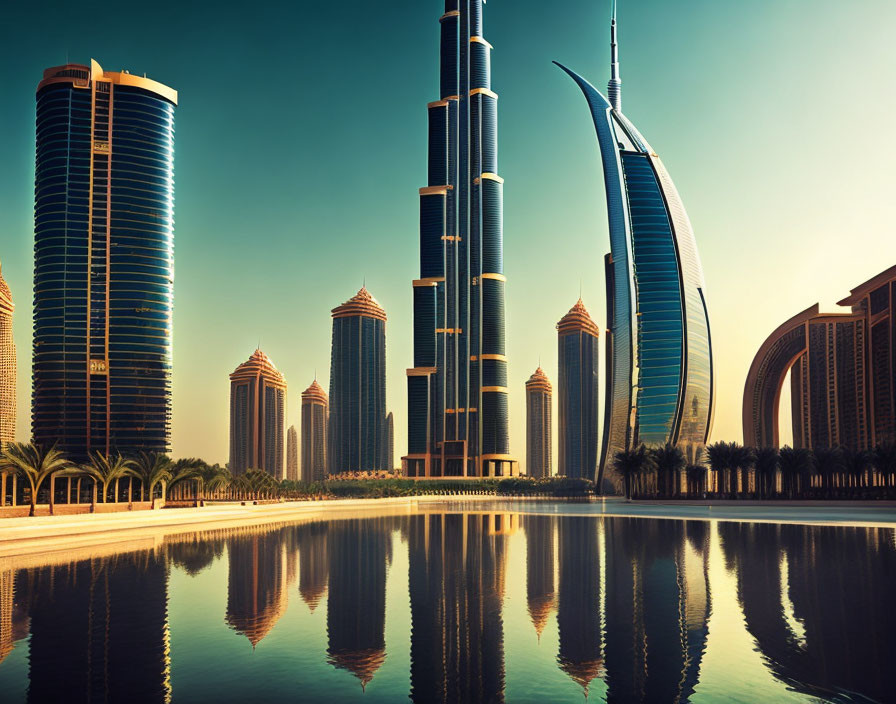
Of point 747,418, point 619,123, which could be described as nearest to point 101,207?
point 619,123

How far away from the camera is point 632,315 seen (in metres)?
138

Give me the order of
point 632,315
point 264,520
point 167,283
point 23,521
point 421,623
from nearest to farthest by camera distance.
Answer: point 421,623 → point 23,521 → point 264,520 → point 632,315 → point 167,283

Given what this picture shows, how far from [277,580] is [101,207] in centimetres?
14331

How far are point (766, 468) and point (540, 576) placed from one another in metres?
63.6

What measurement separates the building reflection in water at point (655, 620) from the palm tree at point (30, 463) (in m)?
39.2

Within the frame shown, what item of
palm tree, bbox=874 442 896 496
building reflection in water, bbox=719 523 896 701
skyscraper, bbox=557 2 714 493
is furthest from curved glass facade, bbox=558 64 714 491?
building reflection in water, bbox=719 523 896 701

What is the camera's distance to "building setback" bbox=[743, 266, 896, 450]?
136m

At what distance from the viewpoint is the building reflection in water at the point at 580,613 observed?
1600 centimetres

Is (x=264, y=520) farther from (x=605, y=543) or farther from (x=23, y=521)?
(x=605, y=543)

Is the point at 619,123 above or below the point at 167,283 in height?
above

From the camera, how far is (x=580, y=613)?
70.0ft

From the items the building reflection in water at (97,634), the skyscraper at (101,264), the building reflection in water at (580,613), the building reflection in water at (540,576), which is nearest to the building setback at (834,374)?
the building reflection in water at (540,576)

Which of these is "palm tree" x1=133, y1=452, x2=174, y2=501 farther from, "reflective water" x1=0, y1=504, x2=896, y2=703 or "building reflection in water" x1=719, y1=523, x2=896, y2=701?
"building reflection in water" x1=719, y1=523, x2=896, y2=701

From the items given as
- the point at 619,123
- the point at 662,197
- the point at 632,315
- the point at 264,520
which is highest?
the point at 619,123
